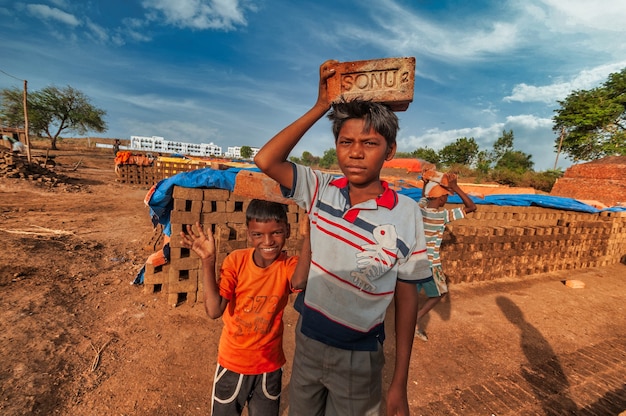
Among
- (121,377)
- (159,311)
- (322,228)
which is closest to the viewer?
(322,228)

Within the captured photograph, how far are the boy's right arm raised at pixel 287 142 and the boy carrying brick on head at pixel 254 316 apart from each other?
47 centimetres

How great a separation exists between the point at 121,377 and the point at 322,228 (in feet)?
10.1

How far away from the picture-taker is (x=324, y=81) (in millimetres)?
1479

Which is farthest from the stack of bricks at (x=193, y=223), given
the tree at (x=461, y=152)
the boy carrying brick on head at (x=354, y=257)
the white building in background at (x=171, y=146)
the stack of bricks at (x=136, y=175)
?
the white building in background at (x=171, y=146)

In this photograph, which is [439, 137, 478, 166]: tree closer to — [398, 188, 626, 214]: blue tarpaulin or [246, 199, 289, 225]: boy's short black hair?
[398, 188, 626, 214]: blue tarpaulin

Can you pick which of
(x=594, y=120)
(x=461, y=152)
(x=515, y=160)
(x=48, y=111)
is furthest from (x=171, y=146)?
(x=594, y=120)

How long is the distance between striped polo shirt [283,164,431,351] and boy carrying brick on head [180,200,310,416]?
395 mm

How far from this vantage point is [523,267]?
7.45m

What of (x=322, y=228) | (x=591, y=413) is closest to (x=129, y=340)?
A: (x=322, y=228)

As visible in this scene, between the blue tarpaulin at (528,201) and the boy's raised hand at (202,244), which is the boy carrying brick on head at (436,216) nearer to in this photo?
the blue tarpaulin at (528,201)

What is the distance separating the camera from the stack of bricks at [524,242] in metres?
6.38

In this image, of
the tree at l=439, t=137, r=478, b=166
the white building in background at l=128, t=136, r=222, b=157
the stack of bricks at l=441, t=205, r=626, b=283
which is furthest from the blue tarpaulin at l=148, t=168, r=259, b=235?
the white building in background at l=128, t=136, r=222, b=157

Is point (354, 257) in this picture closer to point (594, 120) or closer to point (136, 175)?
point (136, 175)

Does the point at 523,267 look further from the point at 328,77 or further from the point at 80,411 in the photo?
the point at 80,411
